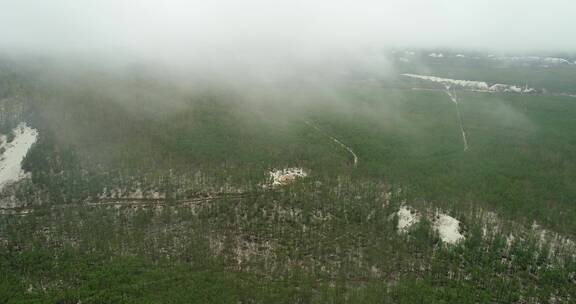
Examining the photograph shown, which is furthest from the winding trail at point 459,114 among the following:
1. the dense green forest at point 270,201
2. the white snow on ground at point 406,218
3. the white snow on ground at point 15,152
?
the white snow on ground at point 15,152

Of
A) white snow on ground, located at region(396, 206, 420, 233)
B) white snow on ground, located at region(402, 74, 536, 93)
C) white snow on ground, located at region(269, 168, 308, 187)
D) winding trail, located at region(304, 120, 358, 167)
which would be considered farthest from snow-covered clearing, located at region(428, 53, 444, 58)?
white snow on ground, located at region(396, 206, 420, 233)

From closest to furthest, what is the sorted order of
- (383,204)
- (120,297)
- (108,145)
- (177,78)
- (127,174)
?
1. (120,297)
2. (383,204)
3. (127,174)
4. (108,145)
5. (177,78)

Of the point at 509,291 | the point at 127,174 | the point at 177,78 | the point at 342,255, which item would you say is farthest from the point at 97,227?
the point at 177,78

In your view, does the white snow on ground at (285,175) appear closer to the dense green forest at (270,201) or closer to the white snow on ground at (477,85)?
the dense green forest at (270,201)

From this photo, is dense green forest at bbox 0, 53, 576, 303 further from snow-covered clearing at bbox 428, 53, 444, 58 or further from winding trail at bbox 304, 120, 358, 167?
snow-covered clearing at bbox 428, 53, 444, 58

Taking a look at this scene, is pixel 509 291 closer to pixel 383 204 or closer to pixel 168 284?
pixel 383 204

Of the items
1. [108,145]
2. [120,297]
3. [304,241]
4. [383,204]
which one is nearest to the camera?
[120,297]

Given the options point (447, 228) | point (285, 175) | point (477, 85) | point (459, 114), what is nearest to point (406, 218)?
point (447, 228)
